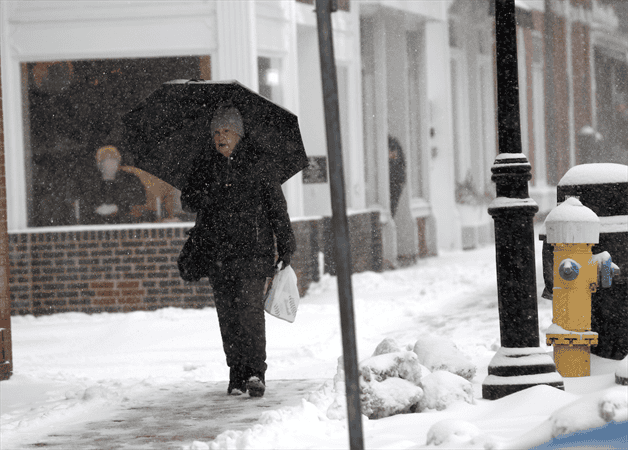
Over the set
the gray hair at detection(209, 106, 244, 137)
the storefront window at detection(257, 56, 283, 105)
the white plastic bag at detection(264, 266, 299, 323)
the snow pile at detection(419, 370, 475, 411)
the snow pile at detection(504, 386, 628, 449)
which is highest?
the storefront window at detection(257, 56, 283, 105)

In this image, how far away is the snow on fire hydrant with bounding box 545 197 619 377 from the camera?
5.77 metres

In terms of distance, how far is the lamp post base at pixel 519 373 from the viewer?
5.38 metres

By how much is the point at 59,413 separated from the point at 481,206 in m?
15.1

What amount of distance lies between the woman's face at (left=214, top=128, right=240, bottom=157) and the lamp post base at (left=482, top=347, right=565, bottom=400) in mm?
2227

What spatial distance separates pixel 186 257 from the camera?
6.33 meters

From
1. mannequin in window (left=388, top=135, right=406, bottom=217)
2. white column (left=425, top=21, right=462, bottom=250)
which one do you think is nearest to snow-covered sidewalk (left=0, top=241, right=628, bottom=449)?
mannequin in window (left=388, top=135, right=406, bottom=217)

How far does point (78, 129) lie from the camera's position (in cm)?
1144

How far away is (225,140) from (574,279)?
242cm

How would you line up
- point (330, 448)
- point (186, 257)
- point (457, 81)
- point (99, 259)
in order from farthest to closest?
point (457, 81) → point (99, 259) → point (186, 257) → point (330, 448)

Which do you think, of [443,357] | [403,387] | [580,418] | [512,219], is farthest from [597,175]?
[580,418]

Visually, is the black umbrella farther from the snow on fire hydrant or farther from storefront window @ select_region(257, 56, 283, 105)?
storefront window @ select_region(257, 56, 283, 105)

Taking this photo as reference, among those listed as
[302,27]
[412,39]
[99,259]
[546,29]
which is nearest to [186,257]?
[99,259]

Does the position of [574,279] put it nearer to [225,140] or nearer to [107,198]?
[225,140]

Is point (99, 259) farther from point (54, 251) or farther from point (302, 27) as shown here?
point (302, 27)
